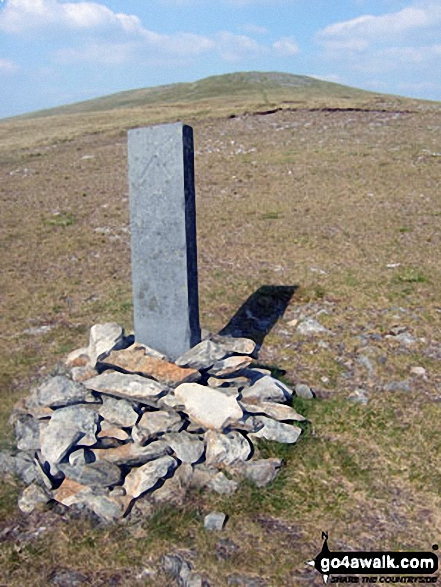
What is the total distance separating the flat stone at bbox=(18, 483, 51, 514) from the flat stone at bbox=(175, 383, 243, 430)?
1497 mm

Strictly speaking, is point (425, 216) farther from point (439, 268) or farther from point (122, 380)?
point (122, 380)

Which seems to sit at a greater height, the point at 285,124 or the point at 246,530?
the point at 285,124

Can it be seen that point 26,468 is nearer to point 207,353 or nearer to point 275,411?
point 207,353

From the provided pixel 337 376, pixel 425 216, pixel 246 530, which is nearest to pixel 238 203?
pixel 425 216

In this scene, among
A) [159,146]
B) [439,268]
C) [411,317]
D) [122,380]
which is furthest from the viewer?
[439,268]

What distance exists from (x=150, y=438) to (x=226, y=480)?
32.7 inches

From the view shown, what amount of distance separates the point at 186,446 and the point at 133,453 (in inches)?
19.5

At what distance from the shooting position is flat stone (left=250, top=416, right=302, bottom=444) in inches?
205

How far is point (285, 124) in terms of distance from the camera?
27531 millimetres

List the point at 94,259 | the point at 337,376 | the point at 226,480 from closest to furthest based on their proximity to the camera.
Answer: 1. the point at 226,480
2. the point at 337,376
3. the point at 94,259

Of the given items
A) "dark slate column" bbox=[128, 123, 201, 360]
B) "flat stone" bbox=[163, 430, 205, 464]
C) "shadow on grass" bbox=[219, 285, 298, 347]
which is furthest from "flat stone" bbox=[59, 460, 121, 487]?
"shadow on grass" bbox=[219, 285, 298, 347]

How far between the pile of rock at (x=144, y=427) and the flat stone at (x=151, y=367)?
0.4 inches

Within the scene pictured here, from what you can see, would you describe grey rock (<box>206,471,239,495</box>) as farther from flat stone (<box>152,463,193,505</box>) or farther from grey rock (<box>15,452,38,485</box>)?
grey rock (<box>15,452,38,485</box>)

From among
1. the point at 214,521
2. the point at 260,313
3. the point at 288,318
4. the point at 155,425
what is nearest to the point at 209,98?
the point at 260,313
